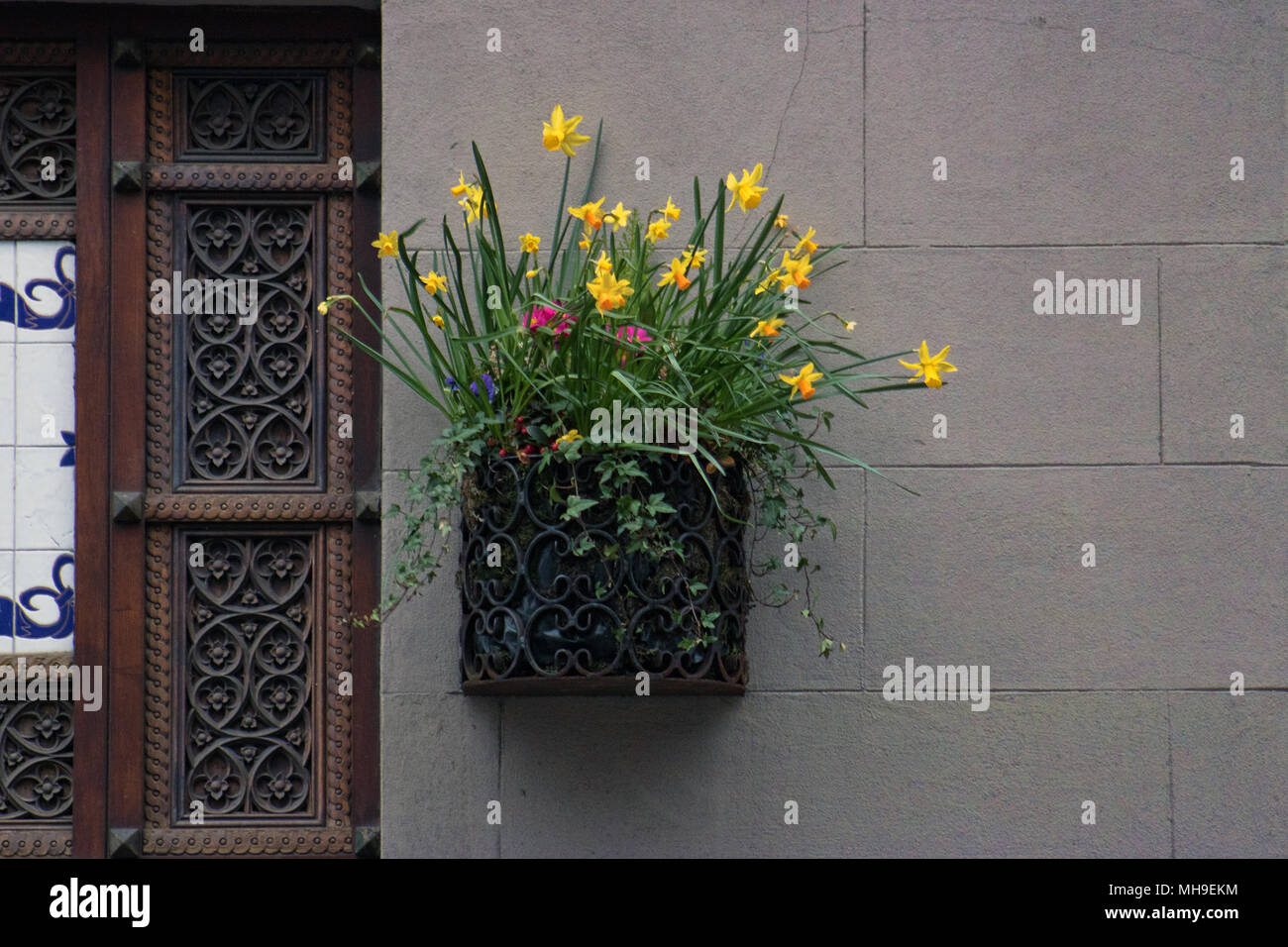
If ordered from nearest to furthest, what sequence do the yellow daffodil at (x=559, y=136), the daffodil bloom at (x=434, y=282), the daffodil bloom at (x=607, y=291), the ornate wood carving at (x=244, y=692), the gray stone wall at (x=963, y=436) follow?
the daffodil bloom at (x=607, y=291) → the yellow daffodil at (x=559, y=136) → the daffodil bloom at (x=434, y=282) → the gray stone wall at (x=963, y=436) → the ornate wood carving at (x=244, y=692)

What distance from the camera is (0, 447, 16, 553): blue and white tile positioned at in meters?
3.61

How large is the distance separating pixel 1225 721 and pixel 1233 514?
49 centimetres

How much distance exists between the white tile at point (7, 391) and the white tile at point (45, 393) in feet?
0.05

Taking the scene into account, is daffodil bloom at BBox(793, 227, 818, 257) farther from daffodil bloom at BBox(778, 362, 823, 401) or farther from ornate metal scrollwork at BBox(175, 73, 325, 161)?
ornate metal scrollwork at BBox(175, 73, 325, 161)

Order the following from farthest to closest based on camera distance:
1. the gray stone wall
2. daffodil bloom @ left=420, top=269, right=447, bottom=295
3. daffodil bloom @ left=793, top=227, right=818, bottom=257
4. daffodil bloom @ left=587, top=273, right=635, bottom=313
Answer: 1. the gray stone wall
2. daffodil bloom @ left=793, top=227, right=818, bottom=257
3. daffodil bloom @ left=420, top=269, right=447, bottom=295
4. daffodil bloom @ left=587, top=273, right=635, bottom=313

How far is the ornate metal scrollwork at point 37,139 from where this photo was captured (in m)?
3.67

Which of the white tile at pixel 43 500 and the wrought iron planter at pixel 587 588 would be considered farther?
the white tile at pixel 43 500

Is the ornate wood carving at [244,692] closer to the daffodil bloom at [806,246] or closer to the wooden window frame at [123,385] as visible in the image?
the wooden window frame at [123,385]

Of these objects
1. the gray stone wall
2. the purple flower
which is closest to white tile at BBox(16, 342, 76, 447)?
the gray stone wall

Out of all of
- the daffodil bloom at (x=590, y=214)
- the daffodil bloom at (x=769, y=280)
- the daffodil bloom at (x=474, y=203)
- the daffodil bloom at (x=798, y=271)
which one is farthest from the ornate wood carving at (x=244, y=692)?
the daffodil bloom at (x=798, y=271)

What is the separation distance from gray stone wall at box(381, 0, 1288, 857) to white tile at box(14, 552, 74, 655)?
90 centimetres

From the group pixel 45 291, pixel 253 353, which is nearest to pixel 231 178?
pixel 253 353

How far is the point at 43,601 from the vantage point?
11.8 ft

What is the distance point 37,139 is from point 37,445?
2.62 ft
